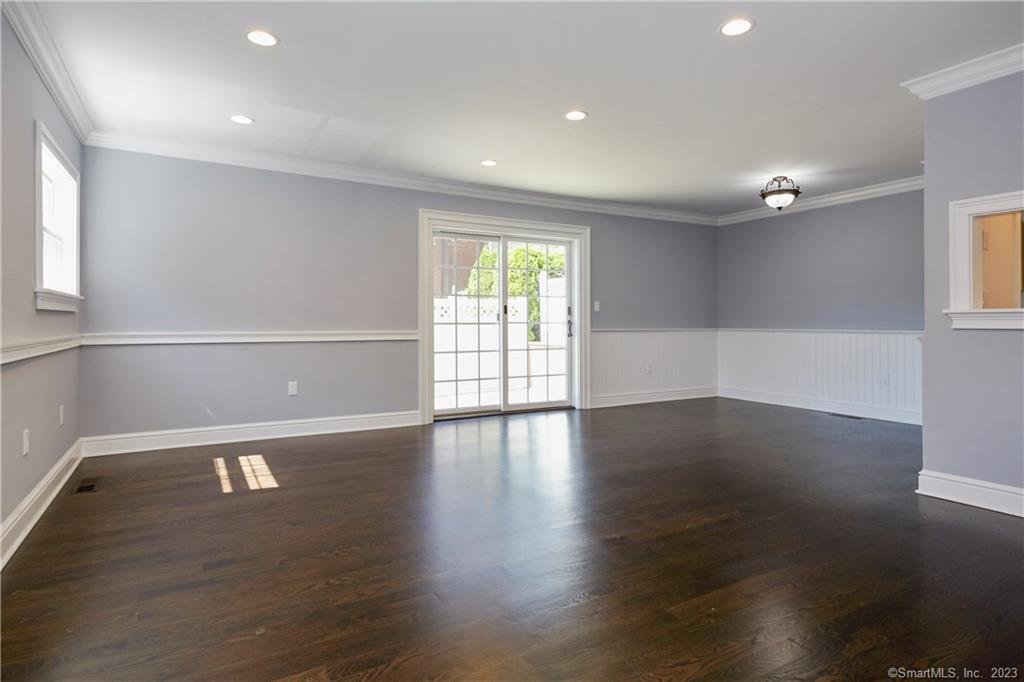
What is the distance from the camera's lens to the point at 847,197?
235 inches

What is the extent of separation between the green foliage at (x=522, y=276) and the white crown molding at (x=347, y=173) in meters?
0.56

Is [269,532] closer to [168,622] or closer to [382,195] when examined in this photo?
[168,622]

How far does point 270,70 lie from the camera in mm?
3062

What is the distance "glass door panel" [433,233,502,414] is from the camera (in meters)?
5.66

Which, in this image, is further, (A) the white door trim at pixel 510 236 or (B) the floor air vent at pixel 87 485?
(A) the white door trim at pixel 510 236

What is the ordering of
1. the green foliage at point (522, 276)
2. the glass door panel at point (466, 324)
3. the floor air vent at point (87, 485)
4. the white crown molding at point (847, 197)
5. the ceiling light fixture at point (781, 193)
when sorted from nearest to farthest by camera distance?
the floor air vent at point (87, 485), the ceiling light fixture at point (781, 193), the white crown molding at point (847, 197), the glass door panel at point (466, 324), the green foliage at point (522, 276)

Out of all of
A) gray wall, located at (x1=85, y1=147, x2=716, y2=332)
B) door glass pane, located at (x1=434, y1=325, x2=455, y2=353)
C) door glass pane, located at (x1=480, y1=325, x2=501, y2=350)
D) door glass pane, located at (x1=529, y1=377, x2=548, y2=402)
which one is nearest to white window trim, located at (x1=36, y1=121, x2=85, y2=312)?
gray wall, located at (x1=85, y1=147, x2=716, y2=332)

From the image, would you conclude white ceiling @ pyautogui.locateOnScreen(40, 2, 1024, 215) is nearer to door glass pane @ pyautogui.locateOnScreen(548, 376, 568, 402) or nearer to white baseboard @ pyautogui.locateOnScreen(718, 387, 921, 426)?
white baseboard @ pyautogui.locateOnScreen(718, 387, 921, 426)

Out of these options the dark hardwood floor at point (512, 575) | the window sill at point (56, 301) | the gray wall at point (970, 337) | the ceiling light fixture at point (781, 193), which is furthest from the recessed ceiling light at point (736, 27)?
the window sill at point (56, 301)

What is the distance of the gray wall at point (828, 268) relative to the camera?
5.56m

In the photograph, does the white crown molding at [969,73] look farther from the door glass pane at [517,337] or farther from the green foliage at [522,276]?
the door glass pane at [517,337]

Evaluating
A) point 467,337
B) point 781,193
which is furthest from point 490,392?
point 781,193

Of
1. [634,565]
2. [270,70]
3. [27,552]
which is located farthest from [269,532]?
[270,70]

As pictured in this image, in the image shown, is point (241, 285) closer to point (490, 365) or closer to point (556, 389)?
point (490, 365)
